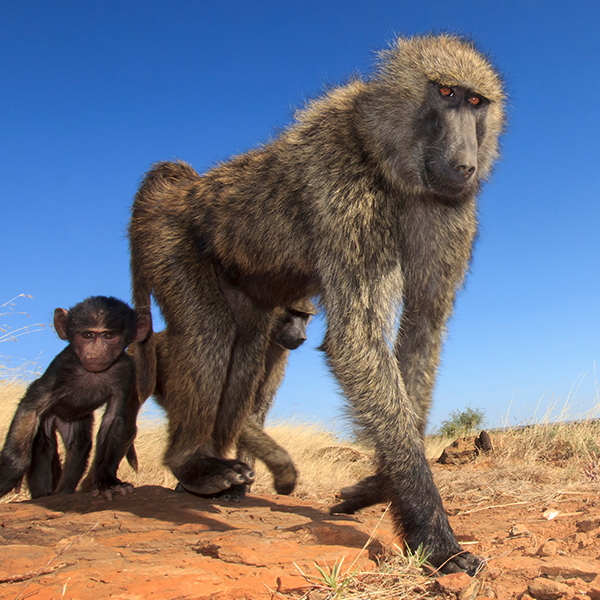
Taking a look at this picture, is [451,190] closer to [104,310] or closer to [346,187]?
[346,187]

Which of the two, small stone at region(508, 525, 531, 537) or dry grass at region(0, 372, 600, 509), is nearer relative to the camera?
small stone at region(508, 525, 531, 537)

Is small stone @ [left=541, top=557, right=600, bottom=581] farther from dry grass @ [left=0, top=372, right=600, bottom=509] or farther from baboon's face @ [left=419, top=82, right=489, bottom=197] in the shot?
baboon's face @ [left=419, top=82, right=489, bottom=197]

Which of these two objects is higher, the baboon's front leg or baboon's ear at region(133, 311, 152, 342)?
baboon's ear at region(133, 311, 152, 342)

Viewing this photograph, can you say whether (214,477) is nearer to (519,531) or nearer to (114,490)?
(114,490)

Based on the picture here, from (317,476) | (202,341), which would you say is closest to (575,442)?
(317,476)

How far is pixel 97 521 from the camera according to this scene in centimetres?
290

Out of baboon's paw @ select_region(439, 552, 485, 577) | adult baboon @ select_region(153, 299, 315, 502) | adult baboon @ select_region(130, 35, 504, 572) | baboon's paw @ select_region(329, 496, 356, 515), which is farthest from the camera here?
adult baboon @ select_region(153, 299, 315, 502)

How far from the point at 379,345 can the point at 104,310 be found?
1.82 metres

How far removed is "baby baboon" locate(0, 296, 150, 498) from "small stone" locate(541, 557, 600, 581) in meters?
2.27

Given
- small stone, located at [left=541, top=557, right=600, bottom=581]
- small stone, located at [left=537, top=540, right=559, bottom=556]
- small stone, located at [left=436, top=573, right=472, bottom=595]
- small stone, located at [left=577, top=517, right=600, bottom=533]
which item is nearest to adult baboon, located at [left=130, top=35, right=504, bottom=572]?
small stone, located at [left=436, top=573, right=472, bottom=595]

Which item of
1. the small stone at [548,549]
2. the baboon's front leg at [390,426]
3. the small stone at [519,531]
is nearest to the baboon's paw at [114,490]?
the baboon's front leg at [390,426]

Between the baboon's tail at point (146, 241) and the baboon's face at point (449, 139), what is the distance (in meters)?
1.74

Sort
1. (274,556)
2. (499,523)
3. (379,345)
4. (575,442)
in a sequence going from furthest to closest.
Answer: (575,442) → (499,523) → (379,345) → (274,556)

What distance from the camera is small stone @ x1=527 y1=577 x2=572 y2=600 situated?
199 cm
